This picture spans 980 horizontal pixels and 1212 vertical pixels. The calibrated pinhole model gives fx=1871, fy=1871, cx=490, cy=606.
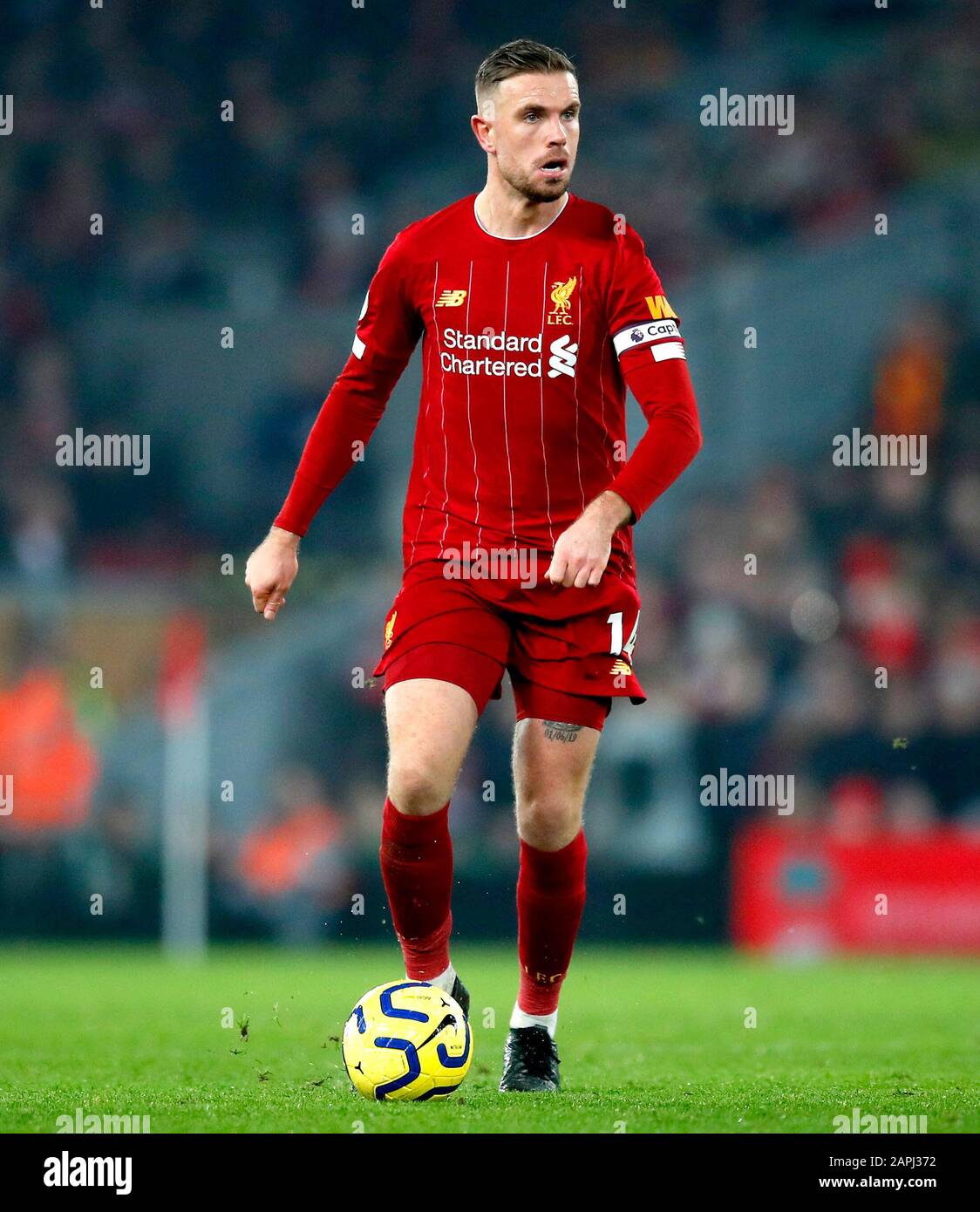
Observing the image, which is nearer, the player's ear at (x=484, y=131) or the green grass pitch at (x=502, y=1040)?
the green grass pitch at (x=502, y=1040)

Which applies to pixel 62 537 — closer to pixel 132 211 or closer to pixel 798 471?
pixel 132 211

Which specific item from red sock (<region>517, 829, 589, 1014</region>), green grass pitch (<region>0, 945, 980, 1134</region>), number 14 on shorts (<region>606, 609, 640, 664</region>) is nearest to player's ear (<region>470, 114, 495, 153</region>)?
number 14 on shorts (<region>606, 609, 640, 664</region>)

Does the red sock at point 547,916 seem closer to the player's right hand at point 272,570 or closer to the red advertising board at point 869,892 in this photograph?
the player's right hand at point 272,570

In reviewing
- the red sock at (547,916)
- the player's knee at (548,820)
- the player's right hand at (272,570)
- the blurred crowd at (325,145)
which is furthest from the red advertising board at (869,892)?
the player's right hand at (272,570)

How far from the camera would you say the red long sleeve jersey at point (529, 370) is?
4.84 metres

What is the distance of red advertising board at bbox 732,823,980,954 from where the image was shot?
37.3 ft

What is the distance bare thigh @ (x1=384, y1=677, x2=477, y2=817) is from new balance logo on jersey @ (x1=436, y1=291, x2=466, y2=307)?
101 centimetres

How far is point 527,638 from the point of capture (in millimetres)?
4906

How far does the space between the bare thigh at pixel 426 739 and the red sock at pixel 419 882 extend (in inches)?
2.5

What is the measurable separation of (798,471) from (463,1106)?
9700mm

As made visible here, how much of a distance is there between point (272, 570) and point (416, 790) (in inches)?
29.9

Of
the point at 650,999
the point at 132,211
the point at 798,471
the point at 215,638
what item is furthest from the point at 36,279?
the point at 650,999

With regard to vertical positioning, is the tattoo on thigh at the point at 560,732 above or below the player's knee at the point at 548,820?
Answer: above
